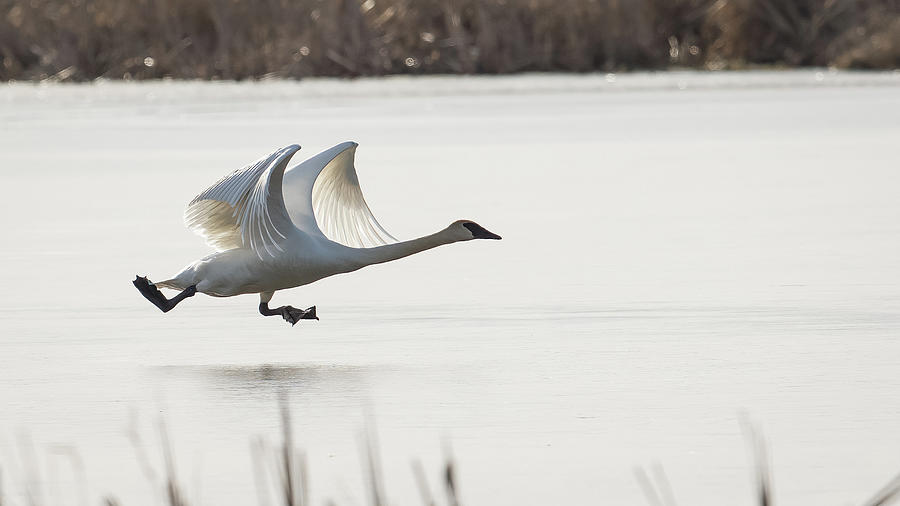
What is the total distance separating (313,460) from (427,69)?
21352 millimetres

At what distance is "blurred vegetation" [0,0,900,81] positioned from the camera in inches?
976

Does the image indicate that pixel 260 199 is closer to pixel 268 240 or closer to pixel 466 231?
pixel 268 240

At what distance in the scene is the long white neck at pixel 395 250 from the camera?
6551mm

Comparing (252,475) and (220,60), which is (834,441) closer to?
(252,475)

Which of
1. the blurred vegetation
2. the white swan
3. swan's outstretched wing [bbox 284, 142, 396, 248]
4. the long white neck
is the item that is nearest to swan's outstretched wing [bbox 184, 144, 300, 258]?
the white swan

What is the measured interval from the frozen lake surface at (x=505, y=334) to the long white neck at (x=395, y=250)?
295mm

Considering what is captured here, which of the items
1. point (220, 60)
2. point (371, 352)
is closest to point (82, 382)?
point (371, 352)

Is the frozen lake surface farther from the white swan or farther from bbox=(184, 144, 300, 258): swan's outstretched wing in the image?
bbox=(184, 144, 300, 258): swan's outstretched wing

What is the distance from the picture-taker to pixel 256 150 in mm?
15453

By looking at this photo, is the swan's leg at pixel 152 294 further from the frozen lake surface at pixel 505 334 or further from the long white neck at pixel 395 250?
the long white neck at pixel 395 250

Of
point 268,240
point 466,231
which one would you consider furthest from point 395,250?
point 268,240

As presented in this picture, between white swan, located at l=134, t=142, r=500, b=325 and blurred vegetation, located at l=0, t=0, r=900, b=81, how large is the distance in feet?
57.9

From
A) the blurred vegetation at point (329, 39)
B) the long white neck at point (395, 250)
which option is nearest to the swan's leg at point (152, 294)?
the long white neck at point (395, 250)

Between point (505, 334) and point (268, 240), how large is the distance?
95 cm
